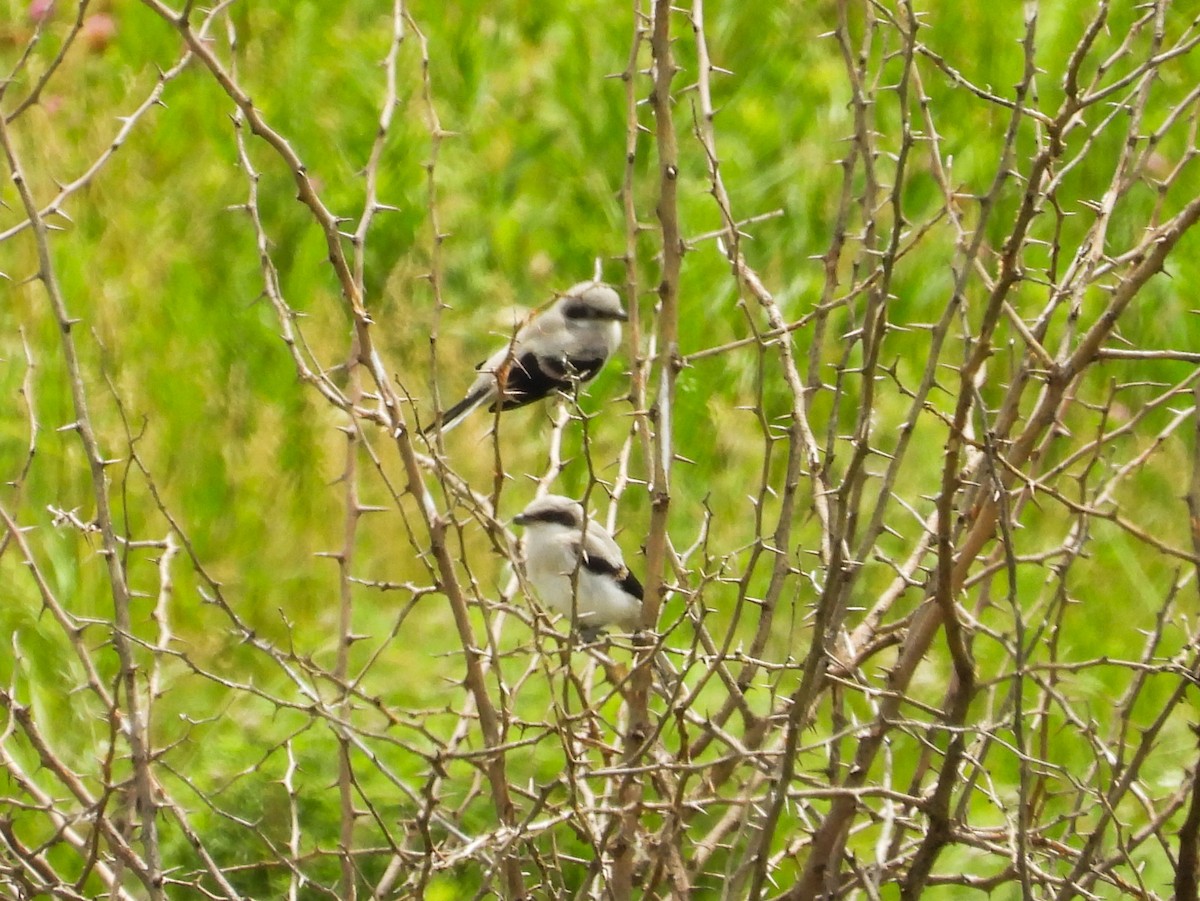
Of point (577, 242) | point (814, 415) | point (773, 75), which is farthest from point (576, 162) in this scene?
point (814, 415)

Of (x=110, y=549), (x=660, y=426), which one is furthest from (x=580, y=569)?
(x=110, y=549)

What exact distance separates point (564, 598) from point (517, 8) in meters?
3.10

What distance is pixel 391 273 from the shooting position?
5.89 metres

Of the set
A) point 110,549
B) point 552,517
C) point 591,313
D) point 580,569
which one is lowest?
point 110,549

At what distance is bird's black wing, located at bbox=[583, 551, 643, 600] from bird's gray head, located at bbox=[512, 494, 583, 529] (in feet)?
0.33

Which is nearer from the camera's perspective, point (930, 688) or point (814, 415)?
point (930, 688)

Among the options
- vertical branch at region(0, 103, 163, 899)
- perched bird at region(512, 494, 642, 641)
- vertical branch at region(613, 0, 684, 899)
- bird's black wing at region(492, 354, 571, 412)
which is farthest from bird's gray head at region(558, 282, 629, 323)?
vertical branch at region(0, 103, 163, 899)

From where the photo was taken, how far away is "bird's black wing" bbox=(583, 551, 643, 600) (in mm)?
4258

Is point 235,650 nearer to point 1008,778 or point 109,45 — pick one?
point 1008,778

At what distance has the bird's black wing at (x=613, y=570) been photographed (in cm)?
426

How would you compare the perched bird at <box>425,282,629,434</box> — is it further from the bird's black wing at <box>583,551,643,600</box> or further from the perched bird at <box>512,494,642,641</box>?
the bird's black wing at <box>583,551,643,600</box>

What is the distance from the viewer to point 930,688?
4.68 metres

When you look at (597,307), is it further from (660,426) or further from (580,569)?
(660,426)

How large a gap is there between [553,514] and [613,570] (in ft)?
0.75
